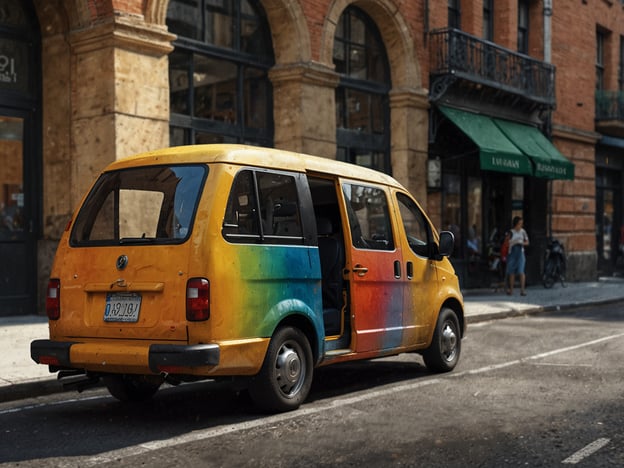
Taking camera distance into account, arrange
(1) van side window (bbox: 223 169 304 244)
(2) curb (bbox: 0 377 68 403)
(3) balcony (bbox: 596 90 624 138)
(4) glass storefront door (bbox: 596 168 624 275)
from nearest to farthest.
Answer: (1) van side window (bbox: 223 169 304 244) < (2) curb (bbox: 0 377 68 403) < (3) balcony (bbox: 596 90 624 138) < (4) glass storefront door (bbox: 596 168 624 275)

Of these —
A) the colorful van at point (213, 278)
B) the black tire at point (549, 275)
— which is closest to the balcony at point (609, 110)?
the black tire at point (549, 275)

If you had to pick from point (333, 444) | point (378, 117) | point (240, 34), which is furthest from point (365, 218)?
point (378, 117)

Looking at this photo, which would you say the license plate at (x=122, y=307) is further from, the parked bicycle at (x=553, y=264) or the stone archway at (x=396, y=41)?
the parked bicycle at (x=553, y=264)

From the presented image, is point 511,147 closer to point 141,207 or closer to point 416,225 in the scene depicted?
point 416,225

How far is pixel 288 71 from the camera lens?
1620 centimetres

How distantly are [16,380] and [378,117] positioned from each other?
503 inches

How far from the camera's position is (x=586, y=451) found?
5.40 m

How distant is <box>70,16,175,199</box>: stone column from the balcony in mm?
18164

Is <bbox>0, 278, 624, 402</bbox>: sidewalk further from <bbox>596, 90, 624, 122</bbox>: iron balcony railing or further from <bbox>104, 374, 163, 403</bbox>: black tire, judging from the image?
<bbox>596, 90, 624, 122</bbox>: iron balcony railing

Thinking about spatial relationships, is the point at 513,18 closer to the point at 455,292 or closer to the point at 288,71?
the point at 288,71

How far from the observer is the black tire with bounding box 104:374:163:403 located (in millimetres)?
7020

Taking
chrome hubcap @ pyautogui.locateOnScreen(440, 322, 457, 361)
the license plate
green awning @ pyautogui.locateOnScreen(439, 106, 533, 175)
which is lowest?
chrome hubcap @ pyautogui.locateOnScreen(440, 322, 457, 361)

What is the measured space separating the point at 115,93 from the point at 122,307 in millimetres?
6920

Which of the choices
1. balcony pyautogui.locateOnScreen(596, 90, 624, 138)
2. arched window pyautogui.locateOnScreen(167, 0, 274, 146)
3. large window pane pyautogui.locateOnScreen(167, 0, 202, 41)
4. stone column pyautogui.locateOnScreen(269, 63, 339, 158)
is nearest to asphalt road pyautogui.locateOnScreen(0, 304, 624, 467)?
arched window pyautogui.locateOnScreen(167, 0, 274, 146)
